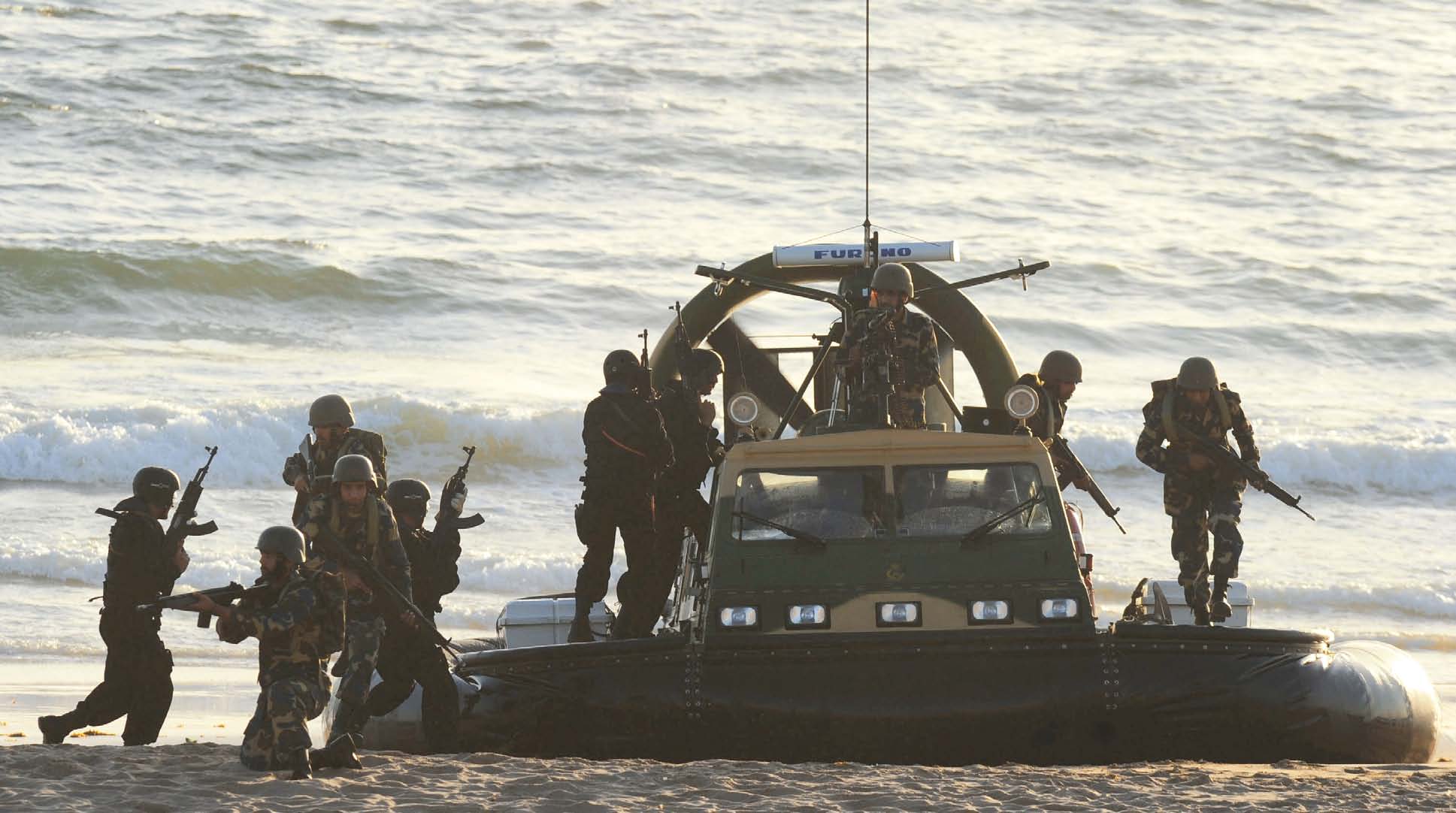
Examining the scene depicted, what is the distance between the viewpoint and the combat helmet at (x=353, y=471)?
25.1 ft

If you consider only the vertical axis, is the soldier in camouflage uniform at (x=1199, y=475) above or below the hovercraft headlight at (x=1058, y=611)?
above

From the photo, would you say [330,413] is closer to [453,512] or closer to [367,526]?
[453,512]

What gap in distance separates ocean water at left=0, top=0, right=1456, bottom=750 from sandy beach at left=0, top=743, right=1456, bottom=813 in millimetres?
6600

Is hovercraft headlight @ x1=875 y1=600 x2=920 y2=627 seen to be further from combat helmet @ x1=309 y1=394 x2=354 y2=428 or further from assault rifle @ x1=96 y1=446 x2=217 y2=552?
assault rifle @ x1=96 y1=446 x2=217 y2=552

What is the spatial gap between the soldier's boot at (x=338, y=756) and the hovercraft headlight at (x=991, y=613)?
2.31 m

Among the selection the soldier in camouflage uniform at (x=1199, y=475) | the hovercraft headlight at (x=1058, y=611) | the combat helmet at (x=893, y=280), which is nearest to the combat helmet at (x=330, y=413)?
the combat helmet at (x=893, y=280)

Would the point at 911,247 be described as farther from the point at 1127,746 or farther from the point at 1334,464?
the point at 1334,464

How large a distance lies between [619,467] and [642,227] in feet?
59.3

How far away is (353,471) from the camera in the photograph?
25.1ft

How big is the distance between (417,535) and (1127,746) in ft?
9.52

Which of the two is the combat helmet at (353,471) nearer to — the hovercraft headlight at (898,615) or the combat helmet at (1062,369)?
the hovercraft headlight at (898,615)

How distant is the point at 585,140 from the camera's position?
29.2 meters

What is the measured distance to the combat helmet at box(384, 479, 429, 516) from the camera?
851 centimetres

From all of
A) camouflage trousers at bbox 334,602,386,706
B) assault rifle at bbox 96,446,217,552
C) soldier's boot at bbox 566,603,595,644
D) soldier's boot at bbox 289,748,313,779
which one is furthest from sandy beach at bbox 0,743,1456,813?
soldier's boot at bbox 566,603,595,644
